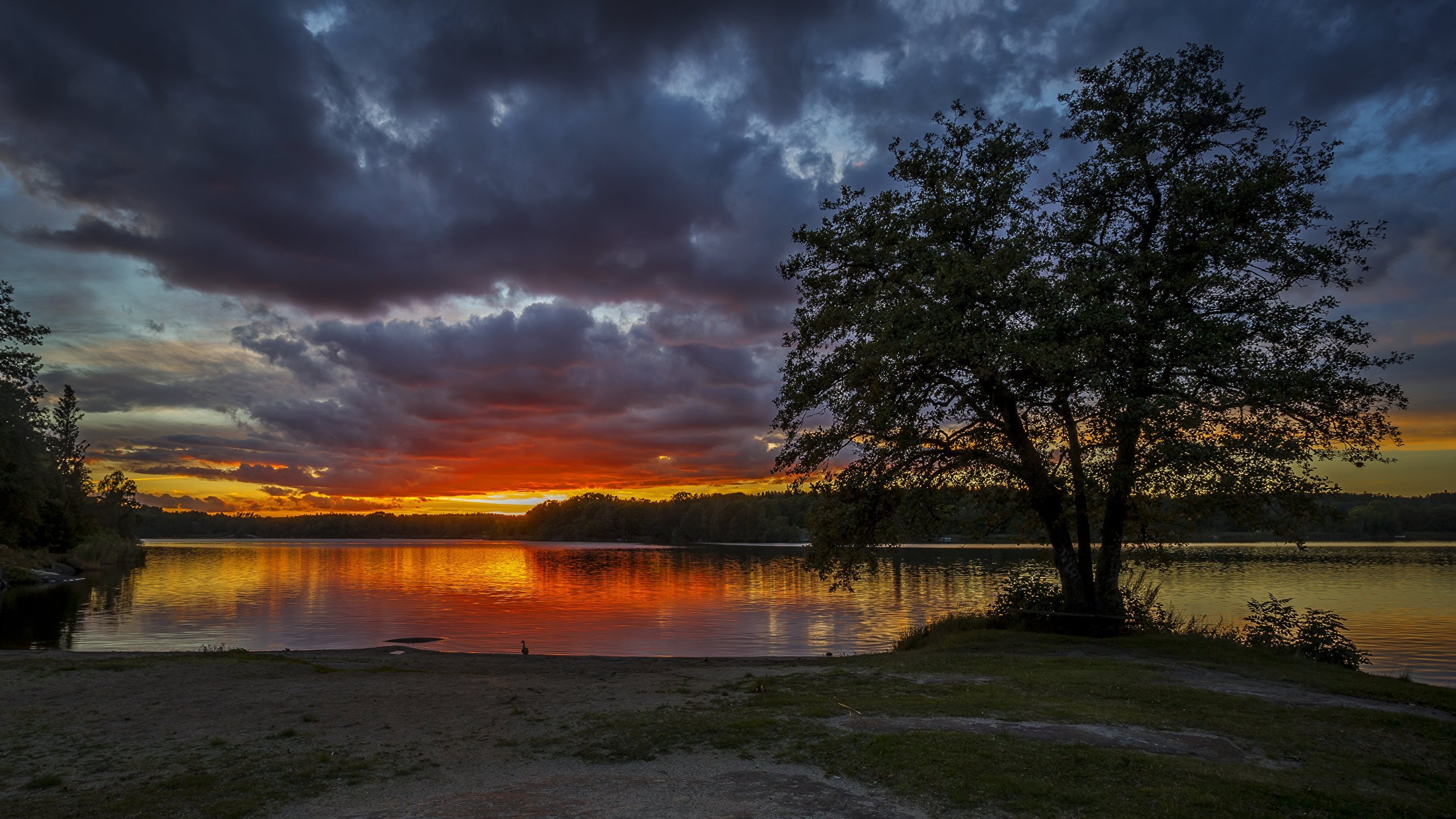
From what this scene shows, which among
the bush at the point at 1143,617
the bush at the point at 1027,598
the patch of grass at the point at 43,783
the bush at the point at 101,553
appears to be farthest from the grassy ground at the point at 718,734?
the bush at the point at 101,553

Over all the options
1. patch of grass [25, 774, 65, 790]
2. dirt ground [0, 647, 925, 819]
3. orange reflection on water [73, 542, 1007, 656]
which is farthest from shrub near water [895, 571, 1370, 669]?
patch of grass [25, 774, 65, 790]

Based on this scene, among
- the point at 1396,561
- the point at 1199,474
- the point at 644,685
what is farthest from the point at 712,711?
the point at 1396,561

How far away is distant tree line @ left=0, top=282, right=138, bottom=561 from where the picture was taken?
127 feet

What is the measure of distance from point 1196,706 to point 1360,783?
11.6 ft

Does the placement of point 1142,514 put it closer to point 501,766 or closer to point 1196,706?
point 1196,706

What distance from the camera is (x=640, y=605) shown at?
46156 millimetres

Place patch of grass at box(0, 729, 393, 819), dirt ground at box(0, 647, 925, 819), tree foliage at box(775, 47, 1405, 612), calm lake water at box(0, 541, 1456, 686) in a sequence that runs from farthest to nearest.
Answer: calm lake water at box(0, 541, 1456, 686)
tree foliage at box(775, 47, 1405, 612)
dirt ground at box(0, 647, 925, 819)
patch of grass at box(0, 729, 393, 819)

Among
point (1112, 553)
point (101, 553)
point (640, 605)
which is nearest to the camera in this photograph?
point (1112, 553)

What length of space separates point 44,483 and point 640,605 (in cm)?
3874

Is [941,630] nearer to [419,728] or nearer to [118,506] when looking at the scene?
[419,728]

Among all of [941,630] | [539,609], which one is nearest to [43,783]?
[941,630]

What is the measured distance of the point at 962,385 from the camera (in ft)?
68.6

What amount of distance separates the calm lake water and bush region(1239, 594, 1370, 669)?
4324 mm

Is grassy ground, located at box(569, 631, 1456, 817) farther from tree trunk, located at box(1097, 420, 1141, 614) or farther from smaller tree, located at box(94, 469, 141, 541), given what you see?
smaller tree, located at box(94, 469, 141, 541)
